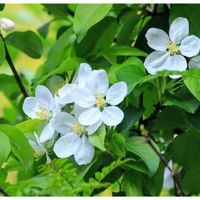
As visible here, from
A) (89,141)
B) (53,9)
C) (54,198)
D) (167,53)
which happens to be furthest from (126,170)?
(53,9)

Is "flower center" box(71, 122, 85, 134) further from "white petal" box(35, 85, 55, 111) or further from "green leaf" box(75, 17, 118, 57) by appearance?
"green leaf" box(75, 17, 118, 57)

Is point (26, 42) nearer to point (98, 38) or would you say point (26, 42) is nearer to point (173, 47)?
Result: point (98, 38)

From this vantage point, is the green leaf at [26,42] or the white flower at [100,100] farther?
the green leaf at [26,42]

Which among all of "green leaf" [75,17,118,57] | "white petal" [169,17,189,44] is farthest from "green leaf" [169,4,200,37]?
"green leaf" [75,17,118,57]

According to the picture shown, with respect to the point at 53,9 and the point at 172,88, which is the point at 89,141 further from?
the point at 53,9

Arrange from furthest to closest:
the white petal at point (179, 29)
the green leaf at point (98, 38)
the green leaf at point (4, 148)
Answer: the green leaf at point (98, 38) → the white petal at point (179, 29) → the green leaf at point (4, 148)

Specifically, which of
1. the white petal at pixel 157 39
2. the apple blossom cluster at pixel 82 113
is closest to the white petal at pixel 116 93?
the apple blossom cluster at pixel 82 113

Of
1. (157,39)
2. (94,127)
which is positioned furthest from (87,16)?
(94,127)

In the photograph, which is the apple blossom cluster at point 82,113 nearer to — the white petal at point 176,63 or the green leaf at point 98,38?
the white petal at point 176,63
